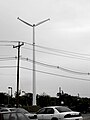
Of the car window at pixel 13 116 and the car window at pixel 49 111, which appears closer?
the car window at pixel 13 116

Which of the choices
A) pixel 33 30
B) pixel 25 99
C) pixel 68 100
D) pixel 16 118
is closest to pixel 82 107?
pixel 68 100

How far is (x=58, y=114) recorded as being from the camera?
71.6 feet

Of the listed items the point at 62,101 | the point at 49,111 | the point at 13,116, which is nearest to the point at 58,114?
the point at 49,111

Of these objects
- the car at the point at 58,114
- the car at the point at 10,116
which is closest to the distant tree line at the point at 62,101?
the car at the point at 58,114

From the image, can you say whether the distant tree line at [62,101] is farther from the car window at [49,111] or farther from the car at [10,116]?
the car at [10,116]

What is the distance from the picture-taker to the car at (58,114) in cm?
2141

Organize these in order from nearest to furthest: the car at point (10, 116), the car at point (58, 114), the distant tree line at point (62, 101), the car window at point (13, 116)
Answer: the car at point (10, 116)
the car window at point (13, 116)
the car at point (58, 114)
the distant tree line at point (62, 101)

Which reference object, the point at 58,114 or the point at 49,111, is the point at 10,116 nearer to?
the point at 58,114

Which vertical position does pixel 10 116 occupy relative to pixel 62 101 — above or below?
below

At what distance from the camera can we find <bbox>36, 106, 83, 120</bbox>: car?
2141 cm

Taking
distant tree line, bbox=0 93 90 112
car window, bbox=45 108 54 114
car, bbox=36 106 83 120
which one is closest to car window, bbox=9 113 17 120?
car, bbox=36 106 83 120

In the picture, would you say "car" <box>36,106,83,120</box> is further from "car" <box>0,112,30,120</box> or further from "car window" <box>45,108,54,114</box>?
"car" <box>0,112,30,120</box>

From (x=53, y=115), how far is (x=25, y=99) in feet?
271

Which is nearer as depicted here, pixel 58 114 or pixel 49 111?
pixel 58 114
